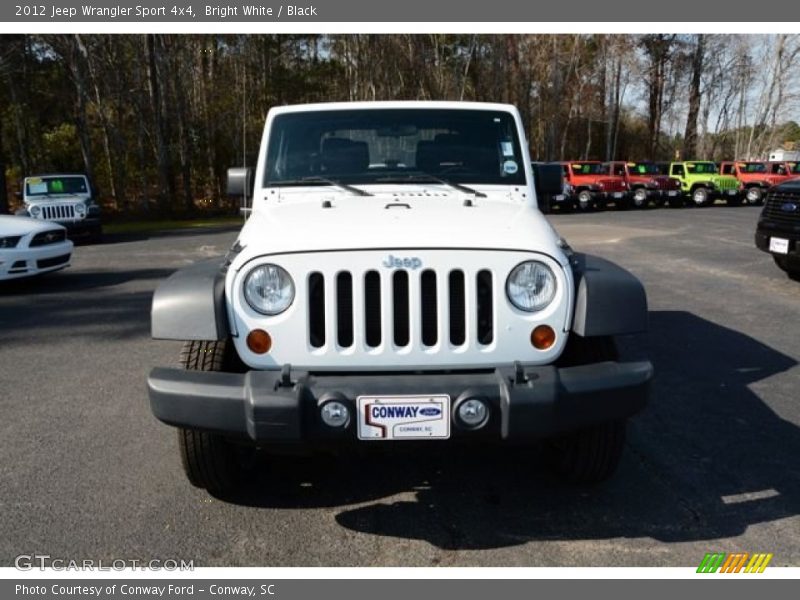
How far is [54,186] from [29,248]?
25.7ft

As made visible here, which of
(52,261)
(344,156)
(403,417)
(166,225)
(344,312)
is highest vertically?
(344,156)

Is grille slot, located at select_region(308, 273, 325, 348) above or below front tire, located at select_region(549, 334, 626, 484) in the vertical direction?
above

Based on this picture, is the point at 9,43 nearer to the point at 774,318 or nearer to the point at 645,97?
the point at 774,318

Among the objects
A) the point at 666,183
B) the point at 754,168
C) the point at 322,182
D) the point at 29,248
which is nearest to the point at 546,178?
the point at 322,182

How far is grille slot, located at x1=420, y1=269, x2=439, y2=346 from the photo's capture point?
289 cm

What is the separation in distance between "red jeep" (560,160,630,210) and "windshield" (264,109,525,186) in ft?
75.5

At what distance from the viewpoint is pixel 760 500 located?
3.34 meters

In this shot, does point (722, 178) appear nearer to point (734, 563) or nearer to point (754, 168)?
point (754, 168)

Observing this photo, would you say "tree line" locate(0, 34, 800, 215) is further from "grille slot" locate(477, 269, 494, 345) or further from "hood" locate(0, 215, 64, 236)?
"grille slot" locate(477, 269, 494, 345)

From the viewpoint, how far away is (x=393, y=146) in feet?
14.0

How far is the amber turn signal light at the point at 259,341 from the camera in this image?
2908mm

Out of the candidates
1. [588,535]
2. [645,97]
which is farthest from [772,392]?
[645,97]

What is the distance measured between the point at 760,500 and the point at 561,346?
1.34 metres

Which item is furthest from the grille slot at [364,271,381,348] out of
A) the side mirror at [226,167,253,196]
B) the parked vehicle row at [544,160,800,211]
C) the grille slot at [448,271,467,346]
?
the parked vehicle row at [544,160,800,211]
